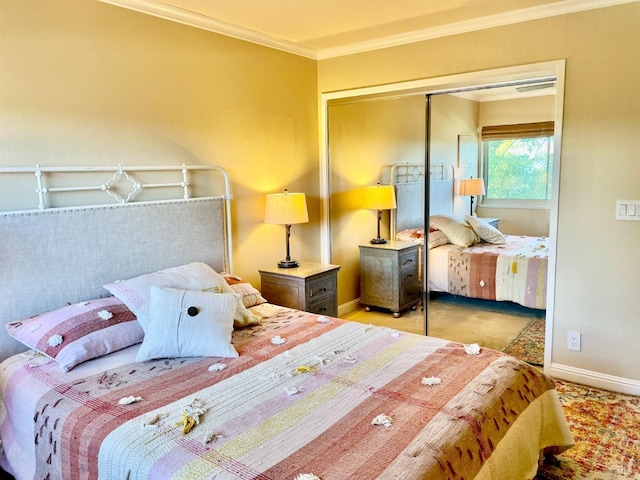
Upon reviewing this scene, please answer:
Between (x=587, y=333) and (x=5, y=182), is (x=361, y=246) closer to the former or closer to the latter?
(x=587, y=333)

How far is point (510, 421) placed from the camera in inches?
72.4

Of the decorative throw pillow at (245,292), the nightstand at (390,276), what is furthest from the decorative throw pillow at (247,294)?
the nightstand at (390,276)

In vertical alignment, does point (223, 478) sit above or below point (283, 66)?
below

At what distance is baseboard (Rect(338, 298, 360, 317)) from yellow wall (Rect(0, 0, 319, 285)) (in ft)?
1.82

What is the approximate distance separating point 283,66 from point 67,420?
9.89 ft

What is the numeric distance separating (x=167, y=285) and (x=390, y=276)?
6.64 ft

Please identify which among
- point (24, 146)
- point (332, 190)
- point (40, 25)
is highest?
point (40, 25)

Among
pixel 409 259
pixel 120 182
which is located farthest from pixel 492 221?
pixel 120 182

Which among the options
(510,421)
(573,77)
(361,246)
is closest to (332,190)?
(361,246)

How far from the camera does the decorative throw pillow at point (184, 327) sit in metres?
2.19

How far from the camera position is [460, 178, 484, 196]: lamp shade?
3521 millimetres

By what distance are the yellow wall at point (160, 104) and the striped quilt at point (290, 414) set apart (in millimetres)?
1139

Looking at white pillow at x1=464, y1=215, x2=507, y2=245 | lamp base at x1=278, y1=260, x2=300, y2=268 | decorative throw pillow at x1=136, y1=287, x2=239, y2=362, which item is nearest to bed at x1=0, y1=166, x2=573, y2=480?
decorative throw pillow at x1=136, y1=287, x2=239, y2=362

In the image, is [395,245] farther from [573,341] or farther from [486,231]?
[573,341]
